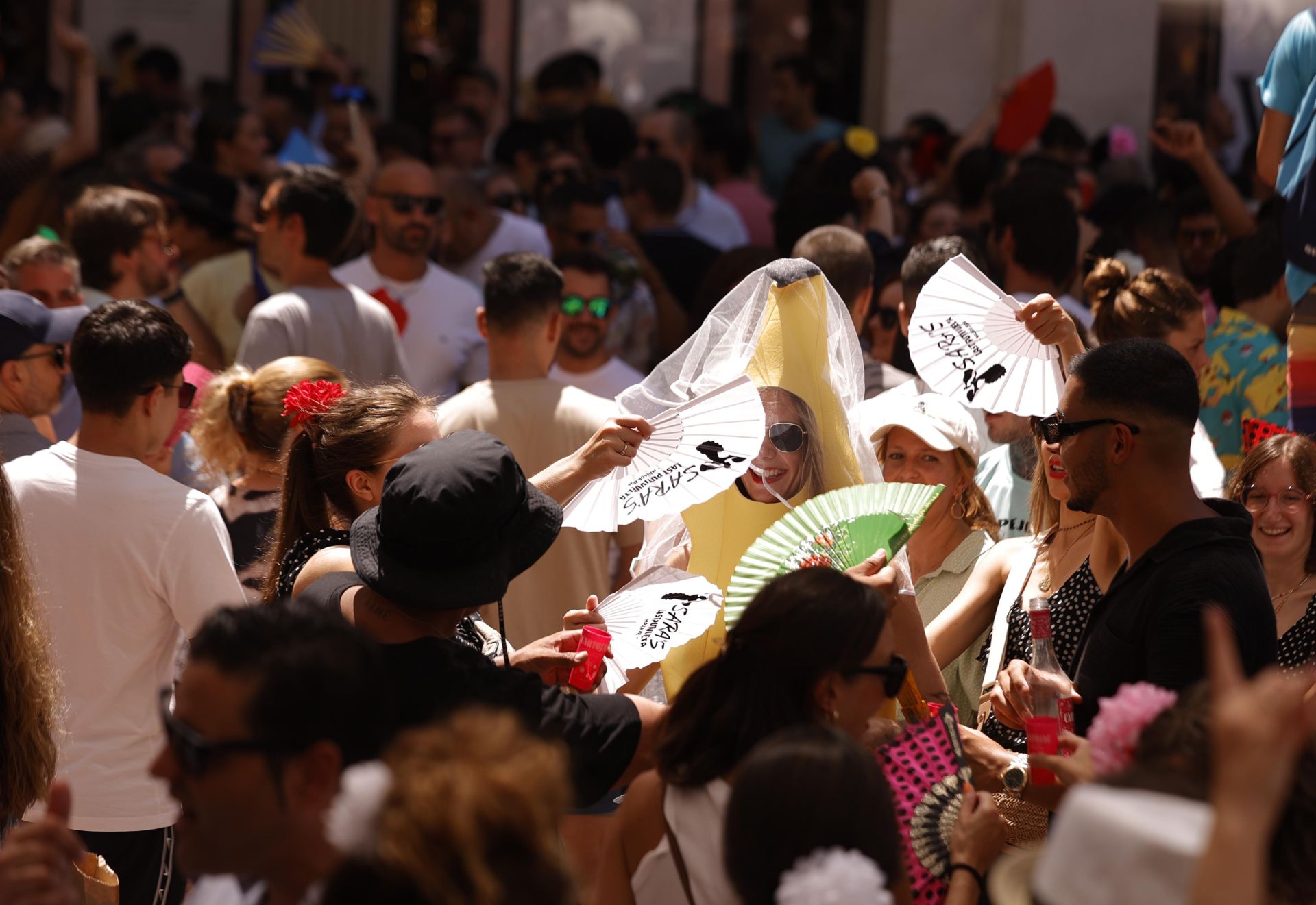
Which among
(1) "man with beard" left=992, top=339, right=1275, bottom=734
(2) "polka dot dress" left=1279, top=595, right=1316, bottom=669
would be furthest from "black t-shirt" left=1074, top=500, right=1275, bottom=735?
(2) "polka dot dress" left=1279, top=595, right=1316, bottom=669

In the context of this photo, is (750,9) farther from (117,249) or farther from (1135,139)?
(117,249)

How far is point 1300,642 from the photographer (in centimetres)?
426

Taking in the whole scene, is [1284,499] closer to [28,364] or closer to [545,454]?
[545,454]

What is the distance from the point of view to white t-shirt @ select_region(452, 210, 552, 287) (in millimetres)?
7512

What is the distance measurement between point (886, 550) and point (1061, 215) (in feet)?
9.28

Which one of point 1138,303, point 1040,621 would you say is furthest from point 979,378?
point 1138,303

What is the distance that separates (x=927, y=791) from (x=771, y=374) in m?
Answer: 1.07

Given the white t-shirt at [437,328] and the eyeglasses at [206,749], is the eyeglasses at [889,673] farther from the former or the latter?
the white t-shirt at [437,328]

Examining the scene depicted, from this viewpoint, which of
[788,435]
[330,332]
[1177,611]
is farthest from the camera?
[330,332]

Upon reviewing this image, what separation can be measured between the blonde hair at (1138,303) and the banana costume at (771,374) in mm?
1635

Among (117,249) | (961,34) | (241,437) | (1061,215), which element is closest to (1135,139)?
(961,34)

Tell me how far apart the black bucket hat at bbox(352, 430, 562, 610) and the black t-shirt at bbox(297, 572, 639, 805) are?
97 mm

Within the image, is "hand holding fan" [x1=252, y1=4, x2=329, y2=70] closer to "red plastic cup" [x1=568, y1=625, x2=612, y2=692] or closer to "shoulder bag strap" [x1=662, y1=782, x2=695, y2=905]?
"red plastic cup" [x1=568, y1=625, x2=612, y2=692]

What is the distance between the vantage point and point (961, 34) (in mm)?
12078
